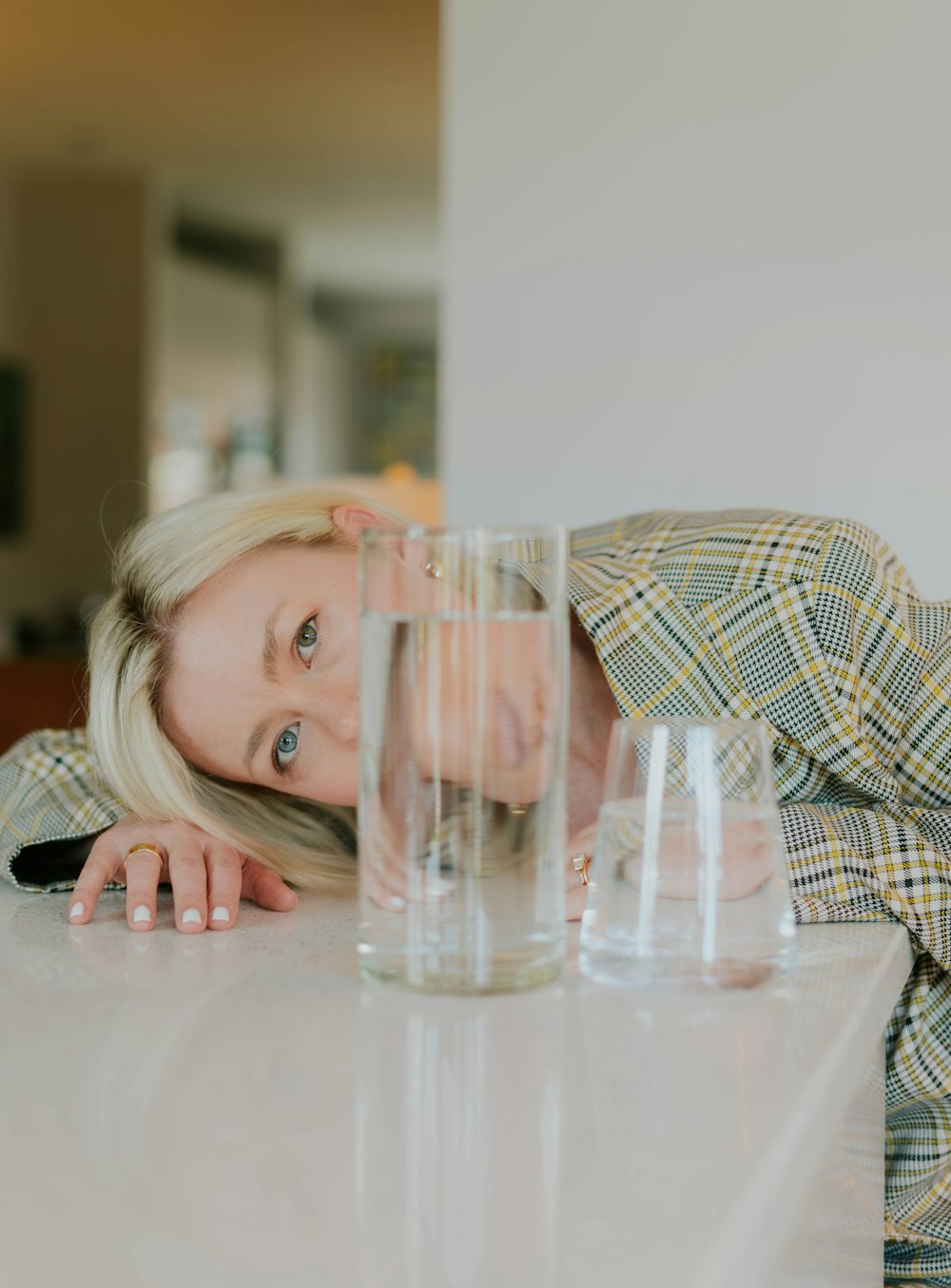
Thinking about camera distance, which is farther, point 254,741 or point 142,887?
point 254,741

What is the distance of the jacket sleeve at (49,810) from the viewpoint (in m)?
1.02

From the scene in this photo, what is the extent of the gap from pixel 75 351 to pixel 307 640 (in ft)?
20.1

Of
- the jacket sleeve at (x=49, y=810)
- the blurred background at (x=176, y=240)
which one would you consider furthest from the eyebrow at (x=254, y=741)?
the blurred background at (x=176, y=240)

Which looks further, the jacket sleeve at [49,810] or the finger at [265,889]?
the jacket sleeve at [49,810]

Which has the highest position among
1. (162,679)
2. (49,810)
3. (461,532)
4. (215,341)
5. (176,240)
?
(176,240)

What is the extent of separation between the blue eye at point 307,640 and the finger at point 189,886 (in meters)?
0.16

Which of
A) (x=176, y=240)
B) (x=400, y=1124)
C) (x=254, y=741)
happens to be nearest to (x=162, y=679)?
(x=254, y=741)

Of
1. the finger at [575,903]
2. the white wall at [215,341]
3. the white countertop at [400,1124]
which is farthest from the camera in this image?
the white wall at [215,341]

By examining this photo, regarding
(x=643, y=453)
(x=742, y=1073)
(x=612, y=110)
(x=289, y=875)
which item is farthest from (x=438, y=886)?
(x=612, y=110)

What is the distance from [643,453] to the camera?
2.08 metres

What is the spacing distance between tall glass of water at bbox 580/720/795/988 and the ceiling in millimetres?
4485

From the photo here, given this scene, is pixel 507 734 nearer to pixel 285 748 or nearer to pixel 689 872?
pixel 689 872

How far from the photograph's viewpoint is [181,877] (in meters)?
0.88

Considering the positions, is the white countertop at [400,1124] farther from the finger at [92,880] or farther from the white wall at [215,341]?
the white wall at [215,341]
